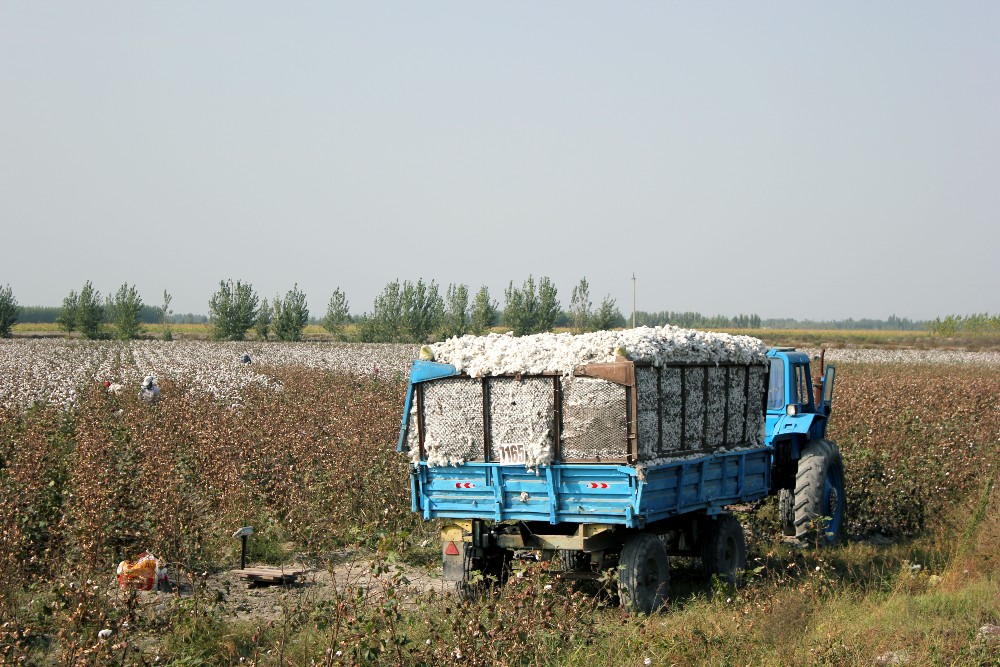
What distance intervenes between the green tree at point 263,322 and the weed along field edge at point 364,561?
70.2 meters

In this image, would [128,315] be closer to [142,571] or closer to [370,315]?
[370,315]

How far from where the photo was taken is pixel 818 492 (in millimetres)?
11977

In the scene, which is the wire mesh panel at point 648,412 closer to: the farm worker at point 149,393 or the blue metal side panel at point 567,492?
the blue metal side panel at point 567,492

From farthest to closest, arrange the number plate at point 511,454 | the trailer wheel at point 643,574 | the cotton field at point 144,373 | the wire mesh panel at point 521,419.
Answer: the cotton field at point 144,373
the number plate at point 511,454
the wire mesh panel at point 521,419
the trailer wheel at point 643,574

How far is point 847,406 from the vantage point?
21750 mm

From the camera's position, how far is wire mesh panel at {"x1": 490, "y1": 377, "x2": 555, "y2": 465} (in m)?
8.83

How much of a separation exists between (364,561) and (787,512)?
5539mm

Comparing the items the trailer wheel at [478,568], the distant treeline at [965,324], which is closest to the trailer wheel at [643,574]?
the trailer wheel at [478,568]

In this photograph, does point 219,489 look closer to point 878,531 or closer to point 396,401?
point 878,531

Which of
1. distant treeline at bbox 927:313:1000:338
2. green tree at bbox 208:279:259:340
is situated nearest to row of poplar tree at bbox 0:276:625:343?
green tree at bbox 208:279:259:340

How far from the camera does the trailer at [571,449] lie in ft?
28.5

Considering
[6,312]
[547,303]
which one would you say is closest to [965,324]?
[547,303]

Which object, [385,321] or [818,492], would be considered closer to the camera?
[818,492]

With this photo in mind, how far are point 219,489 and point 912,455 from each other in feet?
35.1
